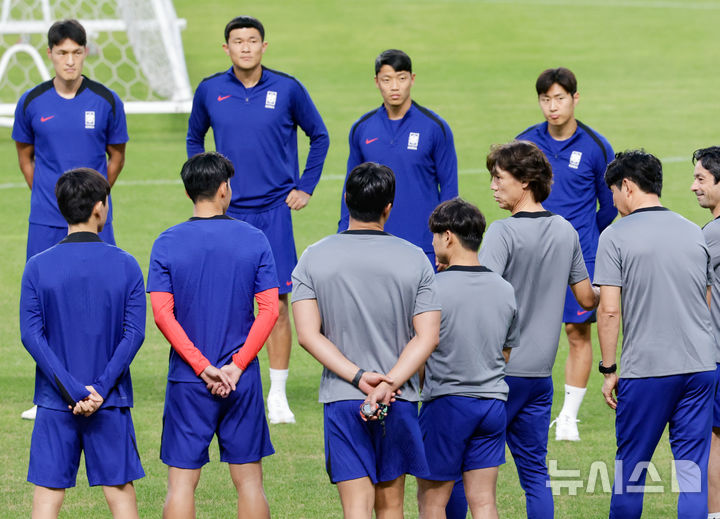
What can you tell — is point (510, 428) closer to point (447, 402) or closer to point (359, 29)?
point (447, 402)

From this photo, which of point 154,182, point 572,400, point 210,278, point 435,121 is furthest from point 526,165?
point 154,182

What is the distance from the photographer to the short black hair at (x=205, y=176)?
17.5 feet

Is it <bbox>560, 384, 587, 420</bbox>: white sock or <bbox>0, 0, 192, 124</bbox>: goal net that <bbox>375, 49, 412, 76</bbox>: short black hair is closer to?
<bbox>560, 384, 587, 420</bbox>: white sock

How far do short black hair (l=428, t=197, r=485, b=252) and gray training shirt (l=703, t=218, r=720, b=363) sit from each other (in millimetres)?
1346

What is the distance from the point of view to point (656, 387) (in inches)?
213

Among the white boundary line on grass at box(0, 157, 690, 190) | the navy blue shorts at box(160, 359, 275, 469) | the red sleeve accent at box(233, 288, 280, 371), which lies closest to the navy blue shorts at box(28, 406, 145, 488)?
the navy blue shorts at box(160, 359, 275, 469)

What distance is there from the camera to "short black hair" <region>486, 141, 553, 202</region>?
5.50 m

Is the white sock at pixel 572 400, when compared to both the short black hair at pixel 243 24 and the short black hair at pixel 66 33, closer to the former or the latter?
the short black hair at pixel 243 24

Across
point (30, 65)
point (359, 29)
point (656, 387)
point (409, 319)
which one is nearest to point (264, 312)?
point (409, 319)

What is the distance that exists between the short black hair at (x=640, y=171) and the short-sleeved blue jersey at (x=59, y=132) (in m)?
3.55

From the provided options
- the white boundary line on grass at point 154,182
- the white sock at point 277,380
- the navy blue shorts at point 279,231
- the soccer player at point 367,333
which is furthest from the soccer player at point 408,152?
the white boundary line on grass at point 154,182

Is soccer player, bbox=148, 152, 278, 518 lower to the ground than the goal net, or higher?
lower

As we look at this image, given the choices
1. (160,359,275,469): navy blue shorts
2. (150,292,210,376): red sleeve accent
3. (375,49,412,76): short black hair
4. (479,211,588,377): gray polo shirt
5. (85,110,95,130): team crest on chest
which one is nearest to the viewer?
(150,292,210,376): red sleeve accent

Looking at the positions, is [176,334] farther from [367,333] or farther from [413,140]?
[413,140]
